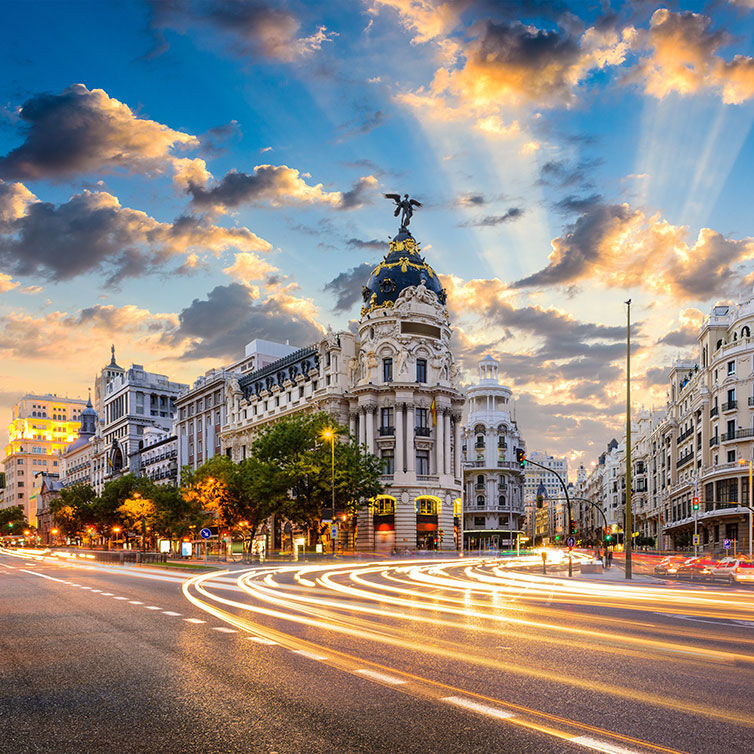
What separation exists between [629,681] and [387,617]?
8520mm

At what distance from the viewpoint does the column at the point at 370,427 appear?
86.3 metres

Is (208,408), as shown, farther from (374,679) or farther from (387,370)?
(374,679)

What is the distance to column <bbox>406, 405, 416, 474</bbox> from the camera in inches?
3364

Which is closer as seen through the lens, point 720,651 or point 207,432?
point 720,651

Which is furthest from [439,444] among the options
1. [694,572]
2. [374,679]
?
[374,679]

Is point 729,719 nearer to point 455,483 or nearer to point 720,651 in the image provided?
point 720,651

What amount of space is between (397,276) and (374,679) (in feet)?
271

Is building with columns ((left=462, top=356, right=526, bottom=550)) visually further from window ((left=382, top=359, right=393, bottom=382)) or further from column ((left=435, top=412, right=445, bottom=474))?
window ((left=382, top=359, right=393, bottom=382))

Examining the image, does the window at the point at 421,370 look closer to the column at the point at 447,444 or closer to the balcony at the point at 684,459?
the column at the point at 447,444

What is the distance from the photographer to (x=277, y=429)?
7319 centimetres

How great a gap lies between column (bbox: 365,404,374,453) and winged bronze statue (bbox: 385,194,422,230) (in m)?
24.1

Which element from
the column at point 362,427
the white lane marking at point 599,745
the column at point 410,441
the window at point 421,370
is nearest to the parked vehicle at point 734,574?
the white lane marking at point 599,745

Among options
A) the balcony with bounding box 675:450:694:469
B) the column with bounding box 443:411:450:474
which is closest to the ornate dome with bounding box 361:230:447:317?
the column with bounding box 443:411:450:474

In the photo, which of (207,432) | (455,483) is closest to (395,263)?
(455,483)
